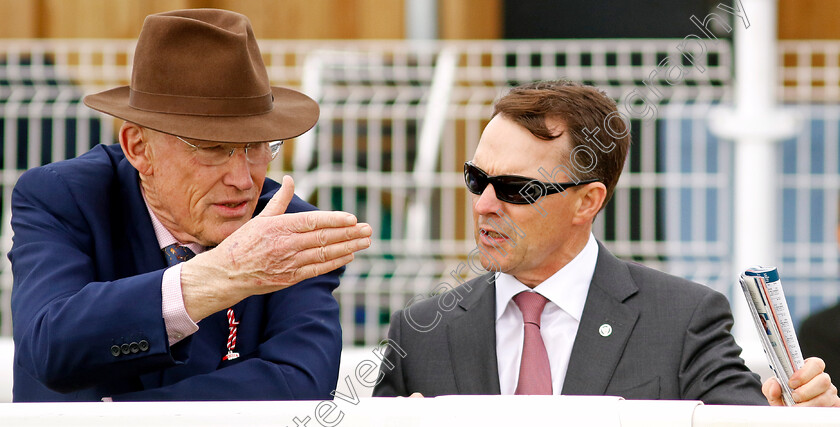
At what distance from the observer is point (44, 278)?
1.77 metres

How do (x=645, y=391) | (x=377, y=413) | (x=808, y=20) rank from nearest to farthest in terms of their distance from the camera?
(x=377, y=413) → (x=645, y=391) → (x=808, y=20)

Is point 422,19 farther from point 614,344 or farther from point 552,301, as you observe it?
point 614,344

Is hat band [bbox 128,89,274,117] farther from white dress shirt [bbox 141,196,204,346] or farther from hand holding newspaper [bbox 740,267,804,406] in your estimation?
hand holding newspaper [bbox 740,267,804,406]

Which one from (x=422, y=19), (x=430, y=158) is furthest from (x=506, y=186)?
(x=422, y=19)

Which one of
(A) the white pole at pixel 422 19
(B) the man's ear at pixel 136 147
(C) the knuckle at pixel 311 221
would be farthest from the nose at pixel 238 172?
(A) the white pole at pixel 422 19

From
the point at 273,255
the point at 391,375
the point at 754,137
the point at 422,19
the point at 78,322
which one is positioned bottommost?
the point at 391,375

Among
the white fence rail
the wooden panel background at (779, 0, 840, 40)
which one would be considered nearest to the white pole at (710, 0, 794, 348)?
the white fence rail

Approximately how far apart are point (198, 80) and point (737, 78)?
3.04 metres

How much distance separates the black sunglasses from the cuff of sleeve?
0.75 metres

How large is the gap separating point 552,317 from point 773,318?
27.5 inches

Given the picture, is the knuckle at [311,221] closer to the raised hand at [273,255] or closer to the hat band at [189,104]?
the raised hand at [273,255]

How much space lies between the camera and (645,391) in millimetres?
2092

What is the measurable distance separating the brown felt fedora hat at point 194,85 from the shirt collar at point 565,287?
24.0 inches

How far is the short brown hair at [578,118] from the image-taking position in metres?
2.26
